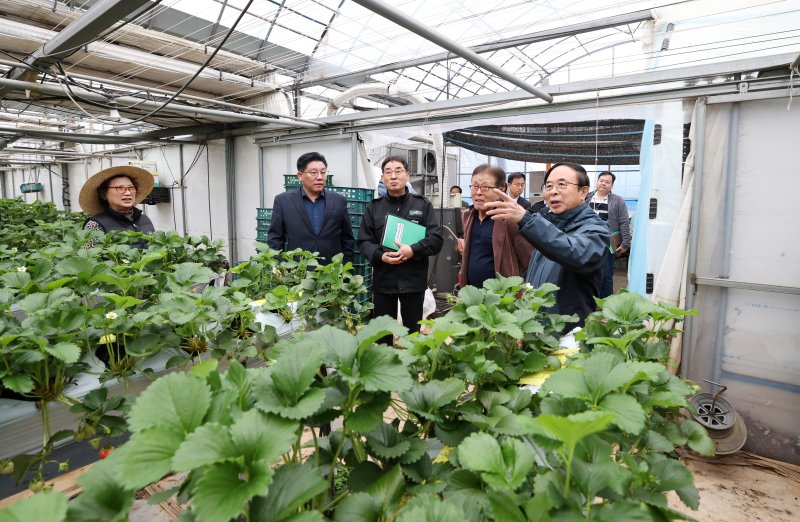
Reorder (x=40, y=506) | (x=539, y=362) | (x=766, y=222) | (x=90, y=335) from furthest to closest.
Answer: (x=766, y=222), (x=90, y=335), (x=539, y=362), (x=40, y=506)

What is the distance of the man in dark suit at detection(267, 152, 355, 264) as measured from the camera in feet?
9.93

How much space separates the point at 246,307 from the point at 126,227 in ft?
6.72

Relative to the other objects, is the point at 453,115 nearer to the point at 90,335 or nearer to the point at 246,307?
the point at 246,307

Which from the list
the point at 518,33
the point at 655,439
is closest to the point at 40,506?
the point at 655,439

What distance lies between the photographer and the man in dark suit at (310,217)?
3.03 m

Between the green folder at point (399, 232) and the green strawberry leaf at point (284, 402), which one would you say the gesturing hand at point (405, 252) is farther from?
the green strawberry leaf at point (284, 402)

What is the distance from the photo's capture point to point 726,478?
242cm

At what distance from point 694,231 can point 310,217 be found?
98.9 inches

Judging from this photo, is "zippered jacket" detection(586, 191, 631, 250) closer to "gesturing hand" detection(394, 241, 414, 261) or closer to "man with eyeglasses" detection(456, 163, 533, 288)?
"man with eyeglasses" detection(456, 163, 533, 288)

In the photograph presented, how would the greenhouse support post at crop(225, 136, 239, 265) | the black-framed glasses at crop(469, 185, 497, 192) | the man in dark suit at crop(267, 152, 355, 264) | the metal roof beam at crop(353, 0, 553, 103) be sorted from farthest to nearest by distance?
1. the greenhouse support post at crop(225, 136, 239, 265)
2. the man in dark suit at crop(267, 152, 355, 264)
3. the black-framed glasses at crop(469, 185, 497, 192)
4. the metal roof beam at crop(353, 0, 553, 103)

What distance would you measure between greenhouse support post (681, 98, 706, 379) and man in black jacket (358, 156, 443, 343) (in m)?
1.61

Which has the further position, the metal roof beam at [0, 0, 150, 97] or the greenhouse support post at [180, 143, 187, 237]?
the greenhouse support post at [180, 143, 187, 237]

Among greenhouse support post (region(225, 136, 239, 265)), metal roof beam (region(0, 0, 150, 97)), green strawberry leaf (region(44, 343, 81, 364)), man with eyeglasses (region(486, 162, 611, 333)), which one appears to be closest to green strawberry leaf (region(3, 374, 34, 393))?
green strawberry leaf (region(44, 343, 81, 364))

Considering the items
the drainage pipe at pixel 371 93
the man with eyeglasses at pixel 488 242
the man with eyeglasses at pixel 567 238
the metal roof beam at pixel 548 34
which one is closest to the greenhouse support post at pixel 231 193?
the drainage pipe at pixel 371 93
